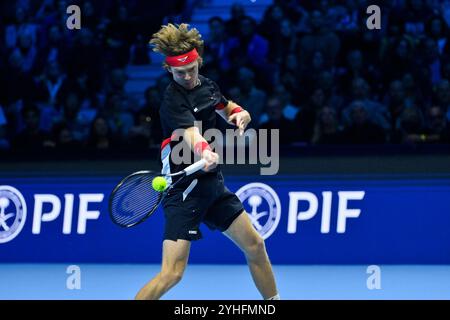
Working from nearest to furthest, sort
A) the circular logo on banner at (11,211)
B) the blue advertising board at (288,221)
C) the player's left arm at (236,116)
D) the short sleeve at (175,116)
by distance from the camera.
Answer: the short sleeve at (175,116), the player's left arm at (236,116), the blue advertising board at (288,221), the circular logo on banner at (11,211)

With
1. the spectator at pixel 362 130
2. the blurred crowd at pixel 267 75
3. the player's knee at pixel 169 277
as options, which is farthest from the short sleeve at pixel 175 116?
the spectator at pixel 362 130

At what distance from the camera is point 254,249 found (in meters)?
6.65

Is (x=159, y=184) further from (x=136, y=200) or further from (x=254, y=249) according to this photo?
(x=254, y=249)

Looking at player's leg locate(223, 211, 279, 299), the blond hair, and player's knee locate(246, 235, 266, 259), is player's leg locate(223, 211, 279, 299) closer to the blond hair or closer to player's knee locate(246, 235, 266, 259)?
player's knee locate(246, 235, 266, 259)

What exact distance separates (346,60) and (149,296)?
5.75 m

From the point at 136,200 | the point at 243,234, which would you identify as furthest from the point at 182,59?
the point at 243,234

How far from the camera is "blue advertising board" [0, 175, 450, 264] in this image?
31.2 ft

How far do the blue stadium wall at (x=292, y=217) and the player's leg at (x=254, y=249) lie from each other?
2872 millimetres

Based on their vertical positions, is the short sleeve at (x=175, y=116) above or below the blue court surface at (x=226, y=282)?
above

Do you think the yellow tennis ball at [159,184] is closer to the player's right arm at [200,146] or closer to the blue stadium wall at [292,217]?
the player's right arm at [200,146]

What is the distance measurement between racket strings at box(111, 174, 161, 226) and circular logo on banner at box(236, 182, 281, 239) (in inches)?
129

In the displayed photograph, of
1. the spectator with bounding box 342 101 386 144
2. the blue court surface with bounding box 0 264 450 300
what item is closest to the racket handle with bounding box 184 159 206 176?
the blue court surface with bounding box 0 264 450 300

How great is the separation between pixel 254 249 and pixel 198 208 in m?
0.49

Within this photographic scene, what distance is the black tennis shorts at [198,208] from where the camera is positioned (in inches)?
251
